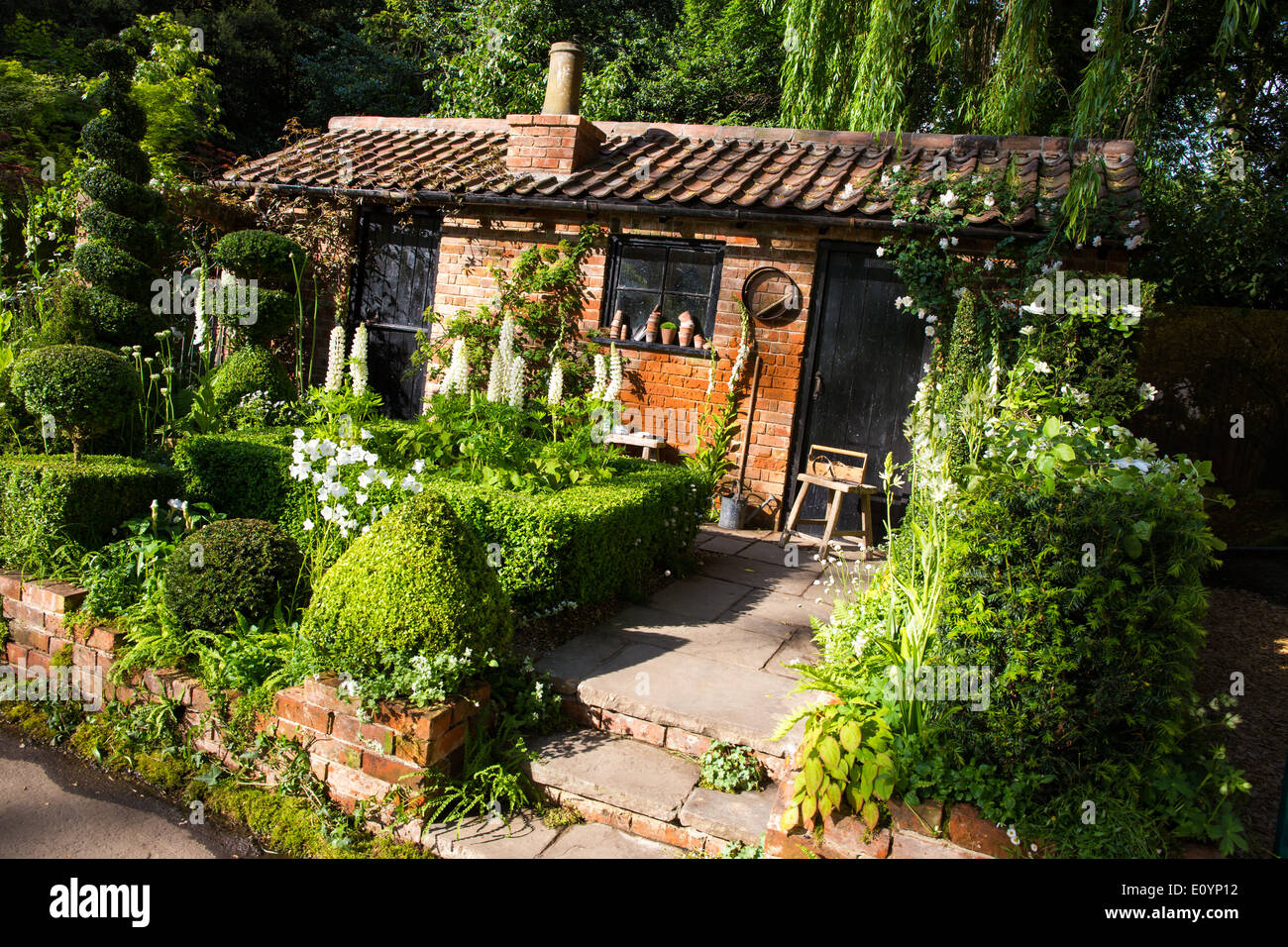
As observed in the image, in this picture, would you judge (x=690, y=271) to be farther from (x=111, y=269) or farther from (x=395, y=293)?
(x=111, y=269)

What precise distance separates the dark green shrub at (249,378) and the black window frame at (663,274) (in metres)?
3.08

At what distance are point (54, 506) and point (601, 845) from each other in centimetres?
322

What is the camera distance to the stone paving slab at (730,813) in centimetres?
289

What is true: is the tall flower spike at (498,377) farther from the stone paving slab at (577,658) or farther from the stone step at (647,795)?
the stone step at (647,795)

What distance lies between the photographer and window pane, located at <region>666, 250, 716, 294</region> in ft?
25.3

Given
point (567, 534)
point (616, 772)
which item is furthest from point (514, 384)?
point (616, 772)

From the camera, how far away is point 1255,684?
15.1 ft

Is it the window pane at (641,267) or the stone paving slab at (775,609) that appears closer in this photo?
the stone paving slab at (775,609)

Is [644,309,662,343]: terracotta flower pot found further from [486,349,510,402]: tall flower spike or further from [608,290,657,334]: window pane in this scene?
[486,349,510,402]: tall flower spike

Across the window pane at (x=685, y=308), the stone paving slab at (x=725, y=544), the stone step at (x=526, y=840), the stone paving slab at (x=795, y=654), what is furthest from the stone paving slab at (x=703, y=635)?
the window pane at (x=685, y=308)

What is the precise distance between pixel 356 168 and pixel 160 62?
6218 millimetres

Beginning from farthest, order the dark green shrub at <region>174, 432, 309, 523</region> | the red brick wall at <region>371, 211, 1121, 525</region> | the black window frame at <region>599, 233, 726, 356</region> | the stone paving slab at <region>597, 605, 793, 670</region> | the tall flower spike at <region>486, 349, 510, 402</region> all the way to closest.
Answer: the black window frame at <region>599, 233, 726, 356</region> → the red brick wall at <region>371, 211, 1121, 525</region> → the tall flower spike at <region>486, 349, 510, 402</region> → the dark green shrub at <region>174, 432, 309, 523</region> → the stone paving slab at <region>597, 605, 793, 670</region>

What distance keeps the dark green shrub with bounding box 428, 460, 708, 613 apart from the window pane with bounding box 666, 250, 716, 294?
3201 millimetres

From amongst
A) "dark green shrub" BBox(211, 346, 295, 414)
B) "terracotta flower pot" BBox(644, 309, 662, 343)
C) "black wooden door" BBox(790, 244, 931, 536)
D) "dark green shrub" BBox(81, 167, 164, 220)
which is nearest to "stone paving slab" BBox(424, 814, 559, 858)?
"dark green shrub" BBox(211, 346, 295, 414)
